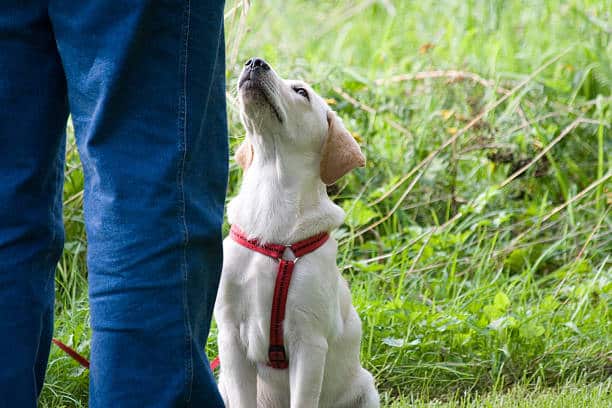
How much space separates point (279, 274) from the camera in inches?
109

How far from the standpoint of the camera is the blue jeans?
1.75 metres

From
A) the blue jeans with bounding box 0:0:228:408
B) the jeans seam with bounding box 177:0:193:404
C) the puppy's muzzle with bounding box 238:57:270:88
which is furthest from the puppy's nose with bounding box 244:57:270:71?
the jeans seam with bounding box 177:0:193:404

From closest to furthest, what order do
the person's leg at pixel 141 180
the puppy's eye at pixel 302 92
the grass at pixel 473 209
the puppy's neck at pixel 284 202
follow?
the person's leg at pixel 141 180, the puppy's neck at pixel 284 202, the puppy's eye at pixel 302 92, the grass at pixel 473 209

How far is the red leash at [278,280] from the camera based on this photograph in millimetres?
2783

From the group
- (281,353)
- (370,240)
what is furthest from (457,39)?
(281,353)

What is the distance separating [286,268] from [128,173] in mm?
1110

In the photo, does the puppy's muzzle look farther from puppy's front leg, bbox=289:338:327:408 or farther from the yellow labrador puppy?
puppy's front leg, bbox=289:338:327:408

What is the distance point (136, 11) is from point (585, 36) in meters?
4.47

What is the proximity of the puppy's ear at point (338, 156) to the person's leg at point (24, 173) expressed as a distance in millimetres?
1190

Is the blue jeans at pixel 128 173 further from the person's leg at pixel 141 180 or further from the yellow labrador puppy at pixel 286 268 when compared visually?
the yellow labrador puppy at pixel 286 268

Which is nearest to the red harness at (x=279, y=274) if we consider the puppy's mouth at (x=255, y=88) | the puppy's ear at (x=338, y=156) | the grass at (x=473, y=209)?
the puppy's ear at (x=338, y=156)

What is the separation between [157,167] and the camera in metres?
1.75

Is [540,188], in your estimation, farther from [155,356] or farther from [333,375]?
[155,356]

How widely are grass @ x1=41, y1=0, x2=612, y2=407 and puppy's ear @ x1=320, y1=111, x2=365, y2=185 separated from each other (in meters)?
0.51
